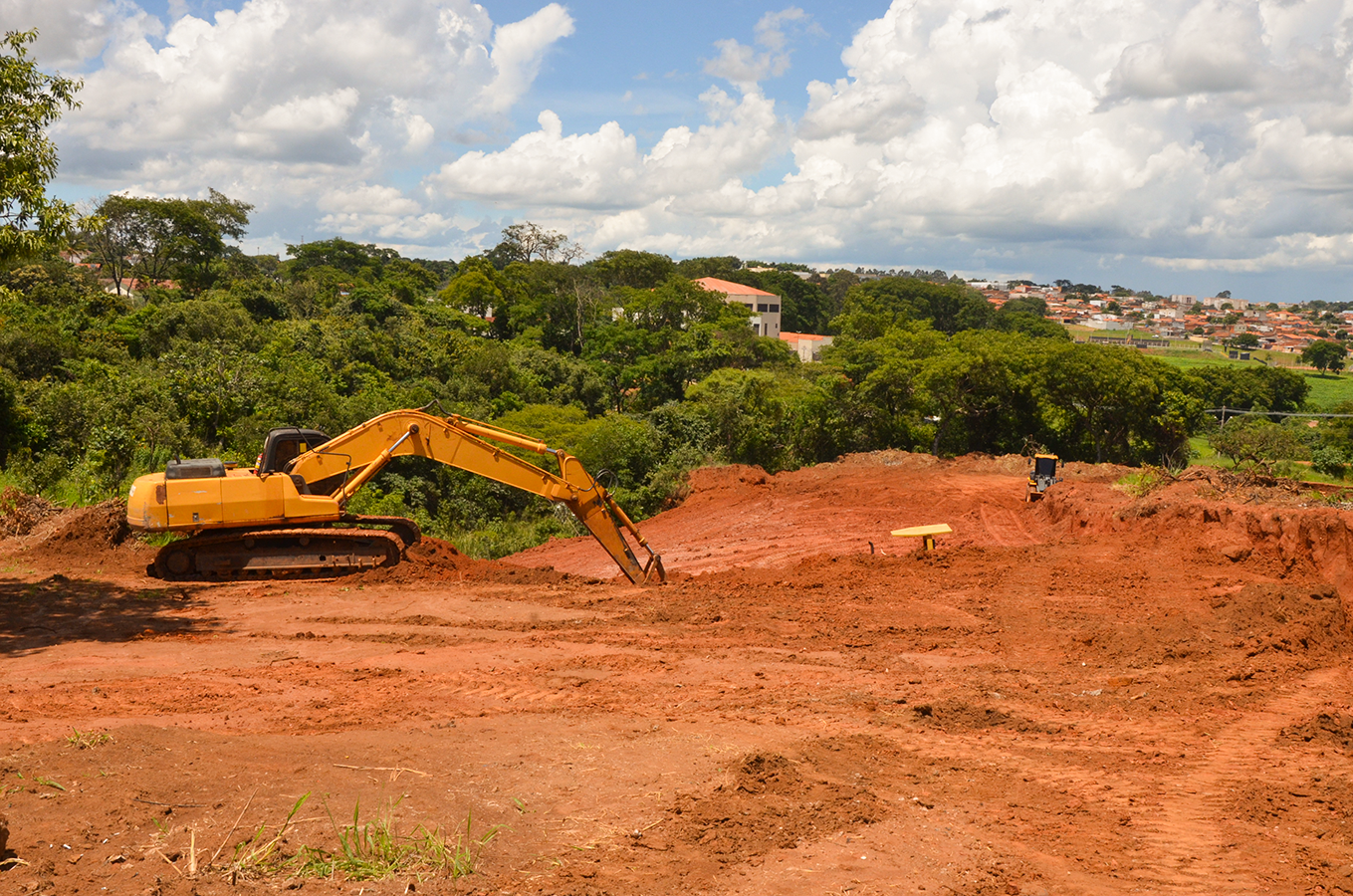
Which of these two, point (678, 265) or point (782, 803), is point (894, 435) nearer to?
point (782, 803)

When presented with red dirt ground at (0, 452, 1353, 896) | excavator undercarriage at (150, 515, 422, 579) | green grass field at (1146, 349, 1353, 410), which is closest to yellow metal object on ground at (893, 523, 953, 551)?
red dirt ground at (0, 452, 1353, 896)

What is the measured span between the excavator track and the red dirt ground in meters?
0.51

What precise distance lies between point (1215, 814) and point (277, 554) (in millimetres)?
12381

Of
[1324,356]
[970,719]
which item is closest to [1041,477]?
[970,719]

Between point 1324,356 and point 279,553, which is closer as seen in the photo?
point 279,553

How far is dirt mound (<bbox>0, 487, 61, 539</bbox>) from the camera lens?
1528 cm

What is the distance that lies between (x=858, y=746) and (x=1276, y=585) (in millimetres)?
7431

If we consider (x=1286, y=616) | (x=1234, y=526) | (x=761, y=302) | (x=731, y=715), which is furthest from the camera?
(x=761, y=302)

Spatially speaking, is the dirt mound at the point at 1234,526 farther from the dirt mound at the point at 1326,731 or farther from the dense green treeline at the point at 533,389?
the dense green treeline at the point at 533,389

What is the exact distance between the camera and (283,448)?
1422cm

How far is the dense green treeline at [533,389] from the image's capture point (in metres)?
22.7

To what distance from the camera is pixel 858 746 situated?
7453 millimetres

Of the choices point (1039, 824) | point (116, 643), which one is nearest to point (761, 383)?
point (116, 643)

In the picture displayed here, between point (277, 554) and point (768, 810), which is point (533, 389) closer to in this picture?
point (277, 554)
